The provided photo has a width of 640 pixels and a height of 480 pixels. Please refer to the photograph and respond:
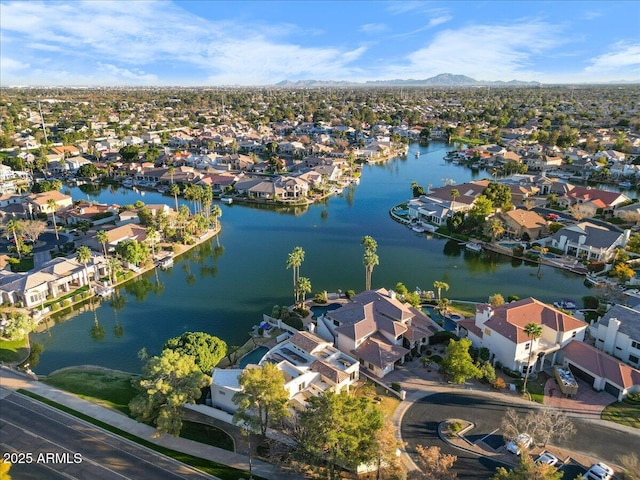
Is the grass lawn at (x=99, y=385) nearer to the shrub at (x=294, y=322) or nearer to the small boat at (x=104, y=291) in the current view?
the shrub at (x=294, y=322)

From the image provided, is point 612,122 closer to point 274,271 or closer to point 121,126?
point 274,271

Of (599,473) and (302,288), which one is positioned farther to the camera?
(302,288)

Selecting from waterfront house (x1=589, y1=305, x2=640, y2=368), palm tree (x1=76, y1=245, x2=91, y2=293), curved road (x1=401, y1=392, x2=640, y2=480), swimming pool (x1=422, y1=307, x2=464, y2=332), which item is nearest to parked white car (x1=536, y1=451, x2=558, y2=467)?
curved road (x1=401, y1=392, x2=640, y2=480)

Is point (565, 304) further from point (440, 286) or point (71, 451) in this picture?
point (71, 451)

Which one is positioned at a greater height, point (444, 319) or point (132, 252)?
point (132, 252)

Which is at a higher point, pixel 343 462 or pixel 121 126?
pixel 121 126

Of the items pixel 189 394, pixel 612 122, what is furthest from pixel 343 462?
pixel 612 122

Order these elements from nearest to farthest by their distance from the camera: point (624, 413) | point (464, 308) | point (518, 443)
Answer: point (518, 443)
point (624, 413)
point (464, 308)

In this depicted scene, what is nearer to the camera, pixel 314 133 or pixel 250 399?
pixel 250 399

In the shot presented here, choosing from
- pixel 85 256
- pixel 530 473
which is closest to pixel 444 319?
pixel 530 473
